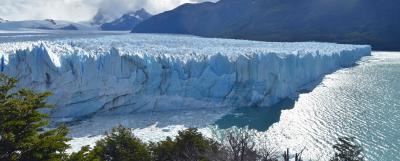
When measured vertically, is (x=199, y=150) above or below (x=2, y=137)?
below

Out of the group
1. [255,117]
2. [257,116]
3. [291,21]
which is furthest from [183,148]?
[291,21]

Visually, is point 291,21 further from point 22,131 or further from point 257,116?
point 22,131

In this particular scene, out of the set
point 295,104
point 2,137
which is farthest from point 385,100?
point 2,137

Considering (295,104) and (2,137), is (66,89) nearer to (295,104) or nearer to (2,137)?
(295,104)

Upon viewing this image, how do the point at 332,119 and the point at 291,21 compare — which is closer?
the point at 332,119

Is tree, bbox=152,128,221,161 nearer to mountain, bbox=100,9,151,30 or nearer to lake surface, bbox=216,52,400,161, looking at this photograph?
lake surface, bbox=216,52,400,161

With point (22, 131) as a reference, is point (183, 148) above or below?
below

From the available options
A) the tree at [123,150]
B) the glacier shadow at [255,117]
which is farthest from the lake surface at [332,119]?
the tree at [123,150]

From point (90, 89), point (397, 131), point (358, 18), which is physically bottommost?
point (397, 131)

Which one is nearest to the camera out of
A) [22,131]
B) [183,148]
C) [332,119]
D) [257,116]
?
[22,131]
